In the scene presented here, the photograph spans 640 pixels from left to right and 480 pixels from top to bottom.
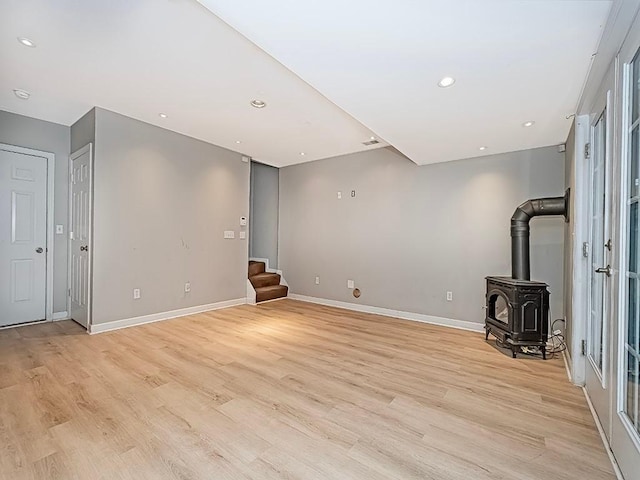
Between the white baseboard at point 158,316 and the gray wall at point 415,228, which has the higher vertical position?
the gray wall at point 415,228

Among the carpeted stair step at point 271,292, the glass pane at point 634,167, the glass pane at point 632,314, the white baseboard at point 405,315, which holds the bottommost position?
the white baseboard at point 405,315

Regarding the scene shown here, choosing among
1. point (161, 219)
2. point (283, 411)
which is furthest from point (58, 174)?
point (283, 411)

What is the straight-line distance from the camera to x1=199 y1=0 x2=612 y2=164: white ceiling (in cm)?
160

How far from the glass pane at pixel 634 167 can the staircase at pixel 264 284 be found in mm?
4963

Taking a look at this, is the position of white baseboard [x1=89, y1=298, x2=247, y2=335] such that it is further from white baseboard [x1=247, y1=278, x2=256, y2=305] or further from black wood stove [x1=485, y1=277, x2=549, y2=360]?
black wood stove [x1=485, y1=277, x2=549, y2=360]

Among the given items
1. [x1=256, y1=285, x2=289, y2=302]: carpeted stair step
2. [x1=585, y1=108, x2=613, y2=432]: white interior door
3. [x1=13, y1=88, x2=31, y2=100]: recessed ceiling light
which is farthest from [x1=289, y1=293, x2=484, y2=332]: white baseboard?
[x1=13, y1=88, x2=31, y2=100]: recessed ceiling light

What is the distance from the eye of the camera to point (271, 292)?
579 cm

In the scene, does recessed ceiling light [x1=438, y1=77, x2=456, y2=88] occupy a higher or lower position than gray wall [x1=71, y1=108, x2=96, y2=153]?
lower

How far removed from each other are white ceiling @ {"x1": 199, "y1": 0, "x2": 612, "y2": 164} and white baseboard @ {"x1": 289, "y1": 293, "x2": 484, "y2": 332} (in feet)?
8.41

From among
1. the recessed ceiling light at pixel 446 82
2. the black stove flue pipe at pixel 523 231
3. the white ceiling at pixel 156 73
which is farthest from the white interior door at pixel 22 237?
the black stove flue pipe at pixel 523 231

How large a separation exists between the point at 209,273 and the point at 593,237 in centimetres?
464

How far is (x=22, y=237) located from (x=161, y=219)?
5.31 ft

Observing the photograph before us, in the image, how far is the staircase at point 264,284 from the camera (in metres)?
5.67

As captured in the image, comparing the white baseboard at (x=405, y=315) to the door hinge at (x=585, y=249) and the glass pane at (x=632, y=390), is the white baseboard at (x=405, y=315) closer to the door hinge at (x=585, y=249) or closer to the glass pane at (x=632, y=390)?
the door hinge at (x=585, y=249)
